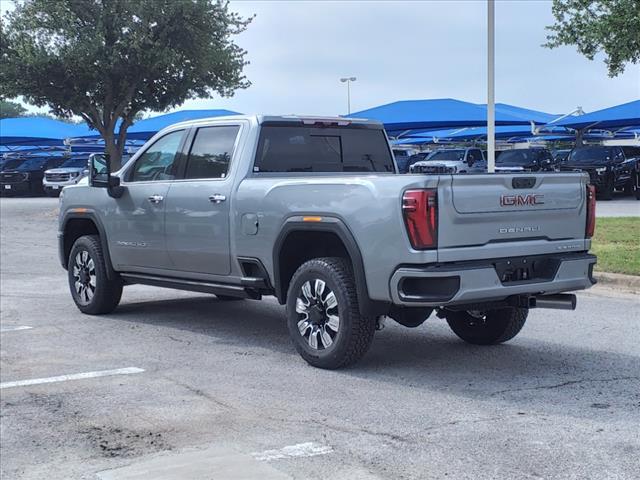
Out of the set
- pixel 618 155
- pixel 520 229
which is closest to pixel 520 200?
pixel 520 229

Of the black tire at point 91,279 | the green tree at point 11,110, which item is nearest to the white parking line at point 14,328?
the black tire at point 91,279

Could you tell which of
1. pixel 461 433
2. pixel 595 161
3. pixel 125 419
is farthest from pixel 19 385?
pixel 595 161

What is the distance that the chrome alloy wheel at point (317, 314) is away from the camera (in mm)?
6689

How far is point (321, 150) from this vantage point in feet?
26.7

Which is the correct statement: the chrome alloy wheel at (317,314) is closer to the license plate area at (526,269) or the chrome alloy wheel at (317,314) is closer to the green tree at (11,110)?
the license plate area at (526,269)

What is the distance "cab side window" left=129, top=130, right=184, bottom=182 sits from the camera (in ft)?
28.3

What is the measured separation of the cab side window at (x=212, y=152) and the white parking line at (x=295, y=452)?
343 cm

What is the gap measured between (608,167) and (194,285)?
22.6 m

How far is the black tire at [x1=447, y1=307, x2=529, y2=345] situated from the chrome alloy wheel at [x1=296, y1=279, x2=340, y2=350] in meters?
1.33

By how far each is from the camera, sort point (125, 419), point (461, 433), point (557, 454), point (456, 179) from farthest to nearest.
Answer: point (456, 179) → point (125, 419) → point (461, 433) → point (557, 454)

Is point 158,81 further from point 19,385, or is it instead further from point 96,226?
point 19,385

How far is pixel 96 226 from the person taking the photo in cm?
951

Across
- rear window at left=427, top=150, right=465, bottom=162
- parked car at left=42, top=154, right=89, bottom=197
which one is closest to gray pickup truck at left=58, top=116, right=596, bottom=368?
rear window at left=427, top=150, right=465, bottom=162

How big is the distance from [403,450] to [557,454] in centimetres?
81
